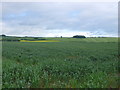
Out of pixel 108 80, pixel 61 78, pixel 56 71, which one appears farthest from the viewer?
pixel 56 71

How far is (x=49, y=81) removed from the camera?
18.6ft

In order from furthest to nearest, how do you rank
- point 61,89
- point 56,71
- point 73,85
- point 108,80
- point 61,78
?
point 56,71 → point 61,78 → point 108,80 → point 73,85 → point 61,89

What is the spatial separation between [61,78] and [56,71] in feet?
3.23

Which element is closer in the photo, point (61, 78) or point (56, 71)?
point (61, 78)

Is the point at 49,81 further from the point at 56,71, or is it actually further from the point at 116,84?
the point at 116,84

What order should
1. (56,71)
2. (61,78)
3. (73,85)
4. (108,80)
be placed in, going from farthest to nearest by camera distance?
(56,71), (61,78), (108,80), (73,85)

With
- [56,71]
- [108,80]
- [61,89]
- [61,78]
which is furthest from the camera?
[56,71]

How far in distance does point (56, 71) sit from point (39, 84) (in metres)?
1.82

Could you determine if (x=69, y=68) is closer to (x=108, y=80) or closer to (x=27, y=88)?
(x=108, y=80)

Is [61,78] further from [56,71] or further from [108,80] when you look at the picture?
[108,80]

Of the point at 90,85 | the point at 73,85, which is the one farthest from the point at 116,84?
the point at 73,85

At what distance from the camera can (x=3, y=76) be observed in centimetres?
582

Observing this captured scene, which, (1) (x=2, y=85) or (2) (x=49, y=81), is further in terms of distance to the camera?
(2) (x=49, y=81)

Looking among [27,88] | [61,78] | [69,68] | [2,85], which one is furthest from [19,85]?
[69,68]
